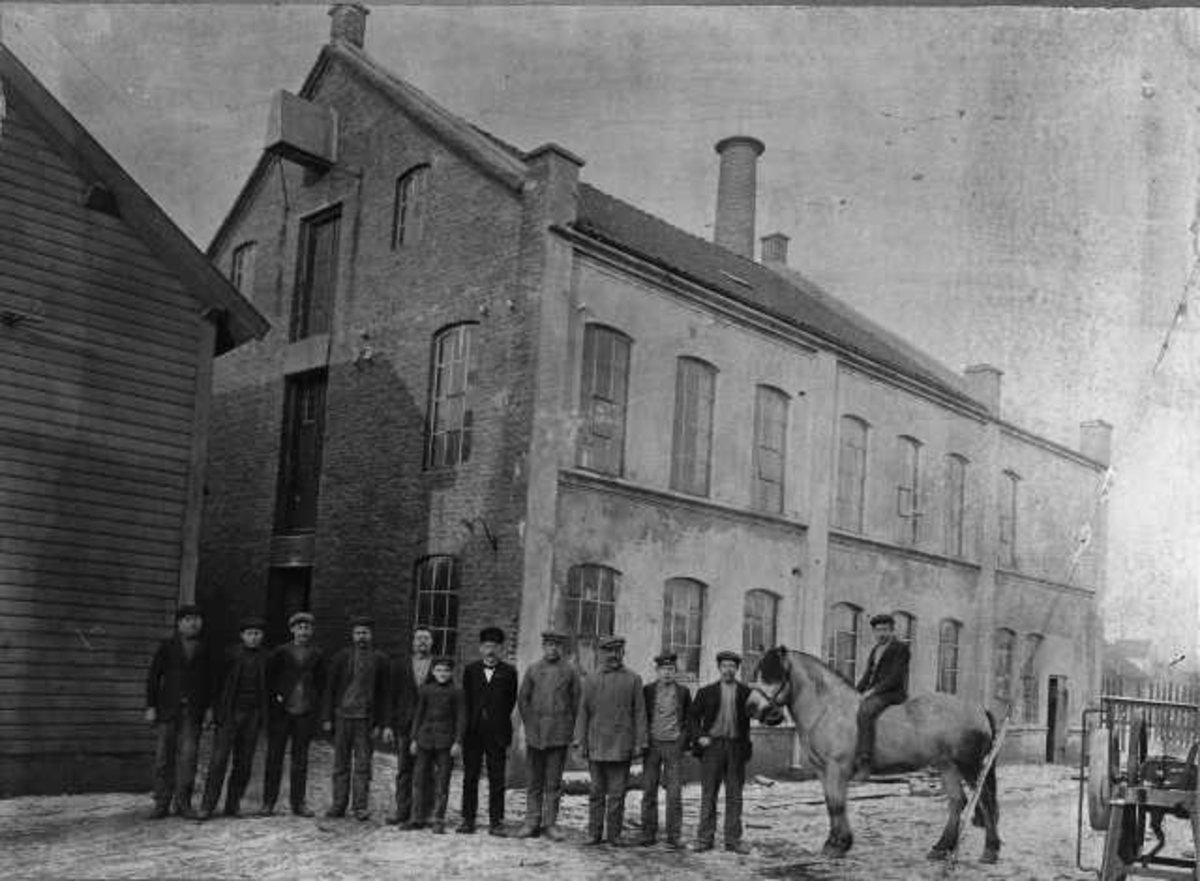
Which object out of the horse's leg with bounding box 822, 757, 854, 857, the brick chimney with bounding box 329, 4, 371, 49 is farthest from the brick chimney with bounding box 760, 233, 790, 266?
the brick chimney with bounding box 329, 4, 371, 49

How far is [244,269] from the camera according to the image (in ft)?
53.4

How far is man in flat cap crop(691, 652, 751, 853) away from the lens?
9742mm

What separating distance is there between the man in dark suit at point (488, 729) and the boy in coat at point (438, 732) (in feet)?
0.38

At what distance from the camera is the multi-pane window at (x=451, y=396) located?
522 inches

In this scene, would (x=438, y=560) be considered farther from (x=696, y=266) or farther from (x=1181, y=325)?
Answer: (x=1181, y=325)

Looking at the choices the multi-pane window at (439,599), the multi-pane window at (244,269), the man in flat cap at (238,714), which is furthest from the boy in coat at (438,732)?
the multi-pane window at (244,269)

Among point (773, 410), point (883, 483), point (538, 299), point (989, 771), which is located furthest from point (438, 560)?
point (989, 771)

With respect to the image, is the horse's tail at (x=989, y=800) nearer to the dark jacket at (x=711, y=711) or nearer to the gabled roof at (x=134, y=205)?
the dark jacket at (x=711, y=711)

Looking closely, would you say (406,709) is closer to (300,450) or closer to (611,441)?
(611,441)

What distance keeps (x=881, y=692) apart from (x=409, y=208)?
27.0 ft

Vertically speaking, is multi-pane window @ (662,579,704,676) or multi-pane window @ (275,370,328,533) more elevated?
multi-pane window @ (275,370,328,533)

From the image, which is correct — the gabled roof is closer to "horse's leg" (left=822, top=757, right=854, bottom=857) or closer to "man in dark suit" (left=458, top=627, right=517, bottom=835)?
"man in dark suit" (left=458, top=627, right=517, bottom=835)

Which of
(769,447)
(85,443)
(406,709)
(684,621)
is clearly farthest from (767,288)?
(85,443)

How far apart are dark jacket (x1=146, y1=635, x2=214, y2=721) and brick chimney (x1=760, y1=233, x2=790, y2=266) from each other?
6.39m
